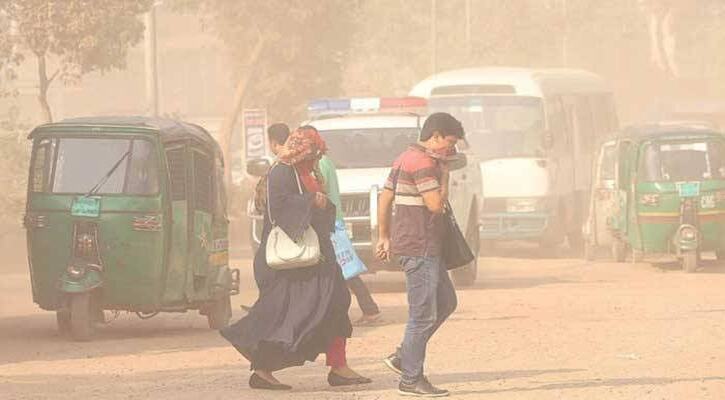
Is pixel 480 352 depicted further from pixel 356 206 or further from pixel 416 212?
pixel 356 206

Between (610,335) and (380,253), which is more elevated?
(380,253)

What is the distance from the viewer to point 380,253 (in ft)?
40.2

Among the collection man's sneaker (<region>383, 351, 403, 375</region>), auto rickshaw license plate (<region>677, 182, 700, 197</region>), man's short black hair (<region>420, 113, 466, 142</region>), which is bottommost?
auto rickshaw license plate (<region>677, 182, 700, 197</region>)

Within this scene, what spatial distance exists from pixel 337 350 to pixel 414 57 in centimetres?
6628

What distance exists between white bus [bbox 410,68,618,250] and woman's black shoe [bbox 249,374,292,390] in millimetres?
18472

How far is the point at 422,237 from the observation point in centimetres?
1208

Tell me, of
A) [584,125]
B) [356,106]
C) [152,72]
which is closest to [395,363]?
[356,106]

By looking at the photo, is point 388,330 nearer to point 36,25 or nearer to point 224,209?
point 224,209

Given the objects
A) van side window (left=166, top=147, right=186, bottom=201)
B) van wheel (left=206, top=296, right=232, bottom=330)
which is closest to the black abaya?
van side window (left=166, top=147, right=186, bottom=201)

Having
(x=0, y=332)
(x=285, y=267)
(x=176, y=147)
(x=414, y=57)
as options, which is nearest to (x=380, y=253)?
(x=285, y=267)

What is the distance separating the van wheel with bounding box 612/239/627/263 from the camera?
2877cm

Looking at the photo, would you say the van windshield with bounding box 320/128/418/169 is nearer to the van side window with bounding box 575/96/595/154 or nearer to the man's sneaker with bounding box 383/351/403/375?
the man's sneaker with bounding box 383/351/403/375

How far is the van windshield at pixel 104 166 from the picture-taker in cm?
1709

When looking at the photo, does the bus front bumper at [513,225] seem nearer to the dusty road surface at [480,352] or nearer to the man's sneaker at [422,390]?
the dusty road surface at [480,352]
